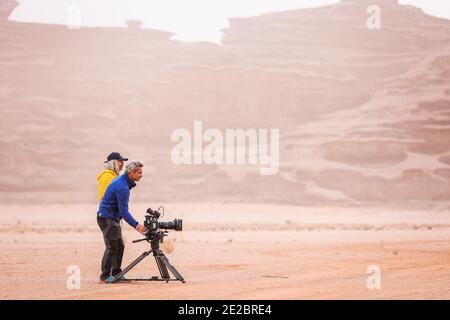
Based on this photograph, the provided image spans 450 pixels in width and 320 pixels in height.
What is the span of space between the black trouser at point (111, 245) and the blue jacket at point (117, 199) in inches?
4.6

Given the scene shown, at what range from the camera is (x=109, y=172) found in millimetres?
12812

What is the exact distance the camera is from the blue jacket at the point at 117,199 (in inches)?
471

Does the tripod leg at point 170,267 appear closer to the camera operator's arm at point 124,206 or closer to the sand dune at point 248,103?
the camera operator's arm at point 124,206

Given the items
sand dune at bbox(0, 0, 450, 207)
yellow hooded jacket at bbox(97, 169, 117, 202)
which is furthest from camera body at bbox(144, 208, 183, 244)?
sand dune at bbox(0, 0, 450, 207)

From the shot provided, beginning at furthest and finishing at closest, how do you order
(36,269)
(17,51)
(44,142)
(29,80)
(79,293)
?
(17,51)
(29,80)
(44,142)
(36,269)
(79,293)

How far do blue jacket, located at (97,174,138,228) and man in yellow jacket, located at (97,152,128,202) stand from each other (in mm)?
400

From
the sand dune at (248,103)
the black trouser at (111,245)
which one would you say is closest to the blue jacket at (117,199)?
the black trouser at (111,245)

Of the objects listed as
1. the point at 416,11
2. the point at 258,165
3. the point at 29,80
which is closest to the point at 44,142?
the point at 29,80

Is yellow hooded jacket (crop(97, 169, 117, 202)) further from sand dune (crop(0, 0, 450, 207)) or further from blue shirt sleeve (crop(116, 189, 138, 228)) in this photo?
sand dune (crop(0, 0, 450, 207))

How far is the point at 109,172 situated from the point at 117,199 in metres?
0.89

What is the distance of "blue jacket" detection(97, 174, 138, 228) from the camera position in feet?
39.3
